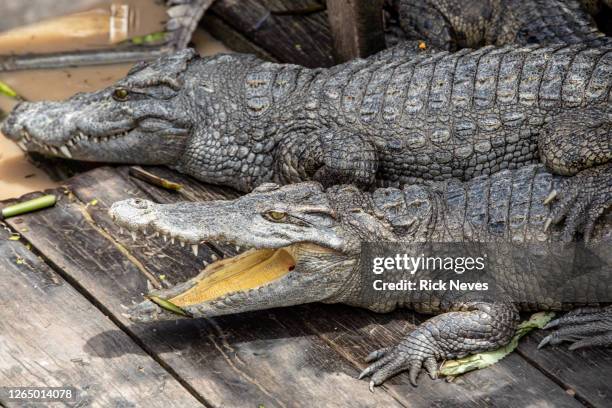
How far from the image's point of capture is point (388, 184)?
16.6 ft

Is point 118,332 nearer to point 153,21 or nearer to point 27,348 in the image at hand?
point 27,348

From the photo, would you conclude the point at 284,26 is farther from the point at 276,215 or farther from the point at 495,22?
the point at 276,215

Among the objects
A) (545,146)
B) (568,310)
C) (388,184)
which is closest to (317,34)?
(388,184)

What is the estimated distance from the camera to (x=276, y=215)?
416cm

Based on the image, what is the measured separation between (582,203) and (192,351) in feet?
5.65

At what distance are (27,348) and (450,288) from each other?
1.78 metres

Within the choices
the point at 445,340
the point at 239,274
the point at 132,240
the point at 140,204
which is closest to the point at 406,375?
the point at 445,340

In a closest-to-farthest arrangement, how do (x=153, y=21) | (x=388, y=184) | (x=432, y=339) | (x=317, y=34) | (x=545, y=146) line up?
(x=432, y=339), (x=545, y=146), (x=388, y=184), (x=317, y=34), (x=153, y=21)

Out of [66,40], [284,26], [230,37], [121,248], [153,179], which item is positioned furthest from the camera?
[66,40]

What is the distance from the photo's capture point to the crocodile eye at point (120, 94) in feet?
17.8

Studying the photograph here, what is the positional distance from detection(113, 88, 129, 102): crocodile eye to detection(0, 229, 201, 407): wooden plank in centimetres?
121

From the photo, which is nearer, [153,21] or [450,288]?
[450,288]

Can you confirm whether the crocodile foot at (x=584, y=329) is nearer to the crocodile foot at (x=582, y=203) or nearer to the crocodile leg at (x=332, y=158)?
the crocodile foot at (x=582, y=203)

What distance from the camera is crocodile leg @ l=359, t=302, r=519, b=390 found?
399 centimetres
